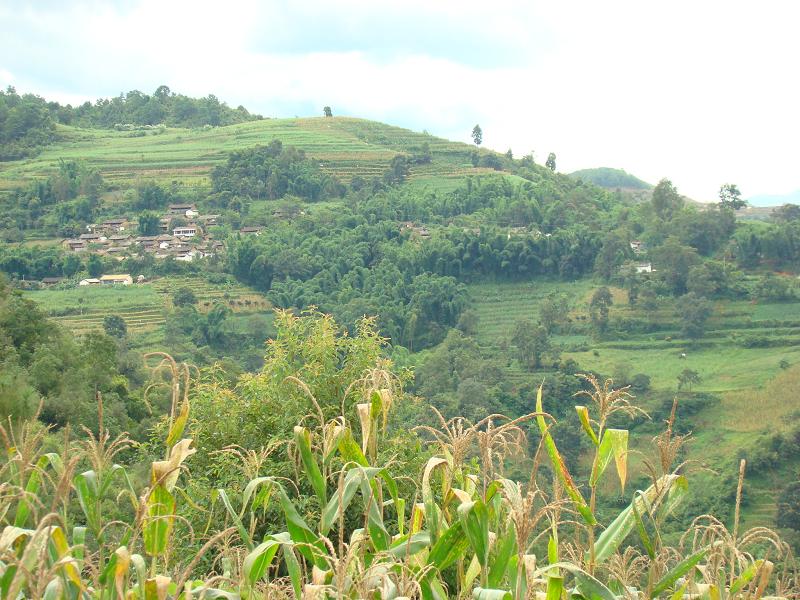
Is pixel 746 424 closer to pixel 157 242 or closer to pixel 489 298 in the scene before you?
pixel 489 298

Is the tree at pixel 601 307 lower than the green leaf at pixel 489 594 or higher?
lower

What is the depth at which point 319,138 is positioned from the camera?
233 feet

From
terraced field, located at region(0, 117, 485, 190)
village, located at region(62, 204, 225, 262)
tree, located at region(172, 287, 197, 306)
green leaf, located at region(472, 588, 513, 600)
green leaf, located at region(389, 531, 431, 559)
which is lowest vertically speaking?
tree, located at region(172, 287, 197, 306)

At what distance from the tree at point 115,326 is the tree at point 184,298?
4.32m

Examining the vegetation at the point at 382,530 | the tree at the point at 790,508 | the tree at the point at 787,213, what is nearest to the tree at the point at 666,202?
the tree at the point at 787,213

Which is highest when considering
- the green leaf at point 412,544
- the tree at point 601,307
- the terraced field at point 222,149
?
the terraced field at point 222,149

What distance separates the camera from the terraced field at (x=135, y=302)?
124 ft

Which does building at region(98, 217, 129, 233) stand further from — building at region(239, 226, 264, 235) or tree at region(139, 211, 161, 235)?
building at region(239, 226, 264, 235)

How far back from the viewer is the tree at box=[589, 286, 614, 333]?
40000mm

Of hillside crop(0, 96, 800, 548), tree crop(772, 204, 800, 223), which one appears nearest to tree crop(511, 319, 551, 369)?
hillside crop(0, 96, 800, 548)

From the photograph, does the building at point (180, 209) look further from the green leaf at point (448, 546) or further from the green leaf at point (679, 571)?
the green leaf at point (679, 571)

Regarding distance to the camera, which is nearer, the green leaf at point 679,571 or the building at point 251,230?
the green leaf at point 679,571

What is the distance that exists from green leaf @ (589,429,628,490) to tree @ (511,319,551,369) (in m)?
33.8

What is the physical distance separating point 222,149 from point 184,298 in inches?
1121
